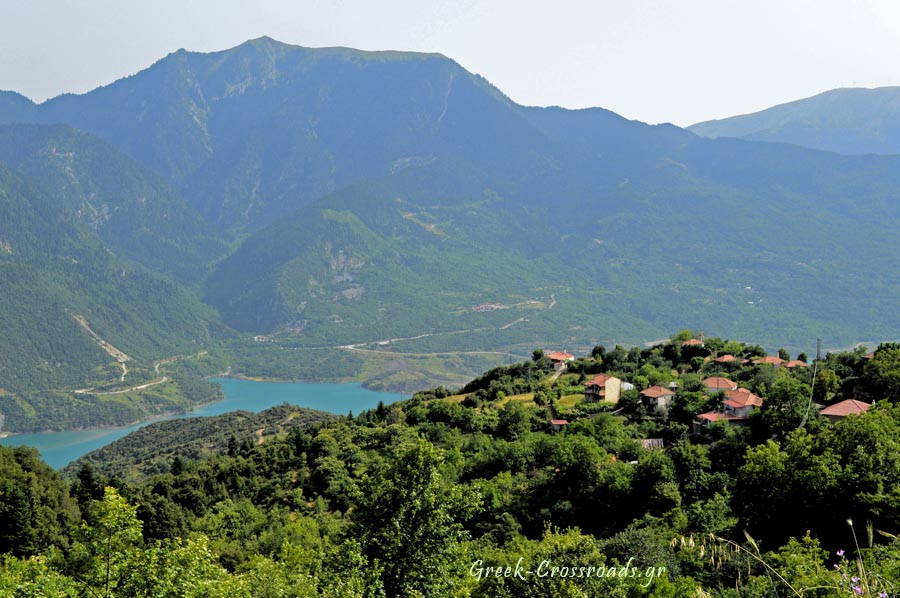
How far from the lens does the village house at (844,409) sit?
29.9 metres

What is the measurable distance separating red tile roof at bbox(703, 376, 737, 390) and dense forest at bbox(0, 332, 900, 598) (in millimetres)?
500

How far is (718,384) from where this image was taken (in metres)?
41.5

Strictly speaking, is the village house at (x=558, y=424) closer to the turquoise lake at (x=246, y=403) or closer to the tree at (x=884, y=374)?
the tree at (x=884, y=374)

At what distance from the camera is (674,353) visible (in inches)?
2167

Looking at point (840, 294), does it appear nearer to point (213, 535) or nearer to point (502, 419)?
point (502, 419)

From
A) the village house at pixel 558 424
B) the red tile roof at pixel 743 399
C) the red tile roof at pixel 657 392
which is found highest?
the red tile roof at pixel 743 399

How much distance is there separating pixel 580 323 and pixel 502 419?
14963cm

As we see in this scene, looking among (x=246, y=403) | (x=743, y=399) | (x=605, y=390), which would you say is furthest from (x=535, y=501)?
(x=246, y=403)

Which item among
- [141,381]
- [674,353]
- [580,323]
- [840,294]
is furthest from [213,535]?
[840,294]

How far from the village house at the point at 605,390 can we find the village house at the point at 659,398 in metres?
3.48

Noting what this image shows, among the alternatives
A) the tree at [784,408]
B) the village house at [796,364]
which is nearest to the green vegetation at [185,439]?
the village house at [796,364]

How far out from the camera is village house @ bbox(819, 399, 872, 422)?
2993cm

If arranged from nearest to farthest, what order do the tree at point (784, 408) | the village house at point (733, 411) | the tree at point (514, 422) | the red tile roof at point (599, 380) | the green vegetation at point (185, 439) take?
the tree at point (784, 408) → the village house at point (733, 411) → the tree at point (514, 422) → the red tile roof at point (599, 380) → the green vegetation at point (185, 439)

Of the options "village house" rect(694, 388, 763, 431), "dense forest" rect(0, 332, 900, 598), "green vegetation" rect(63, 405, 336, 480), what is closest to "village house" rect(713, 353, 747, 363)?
"dense forest" rect(0, 332, 900, 598)
